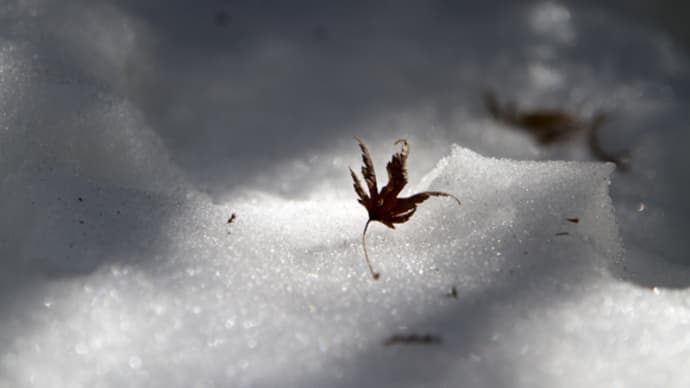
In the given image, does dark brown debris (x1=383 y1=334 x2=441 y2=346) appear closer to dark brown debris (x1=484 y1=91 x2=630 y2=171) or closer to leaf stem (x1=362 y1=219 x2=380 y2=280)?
leaf stem (x1=362 y1=219 x2=380 y2=280)

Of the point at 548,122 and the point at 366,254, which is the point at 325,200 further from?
the point at 548,122

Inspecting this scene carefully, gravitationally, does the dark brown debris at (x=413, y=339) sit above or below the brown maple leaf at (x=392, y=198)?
below

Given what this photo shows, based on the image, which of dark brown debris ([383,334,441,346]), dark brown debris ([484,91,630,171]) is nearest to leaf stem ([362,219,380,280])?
dark brown debris ([383,334,441,346])

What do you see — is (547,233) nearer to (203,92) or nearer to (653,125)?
(653,125)

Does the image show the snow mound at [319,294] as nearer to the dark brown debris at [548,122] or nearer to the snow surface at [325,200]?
the snow surface at [325,200]

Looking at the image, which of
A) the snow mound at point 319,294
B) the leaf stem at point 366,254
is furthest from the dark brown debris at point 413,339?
the leaf stem at point 366,254

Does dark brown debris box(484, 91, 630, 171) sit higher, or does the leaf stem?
dark brown debris box(484, 91, 630, 171)

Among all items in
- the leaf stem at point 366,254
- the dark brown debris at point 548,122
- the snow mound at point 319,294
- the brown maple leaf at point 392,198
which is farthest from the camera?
the dark brown debris at point 548,122

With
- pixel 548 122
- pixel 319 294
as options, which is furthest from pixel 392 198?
pixel 548 122
